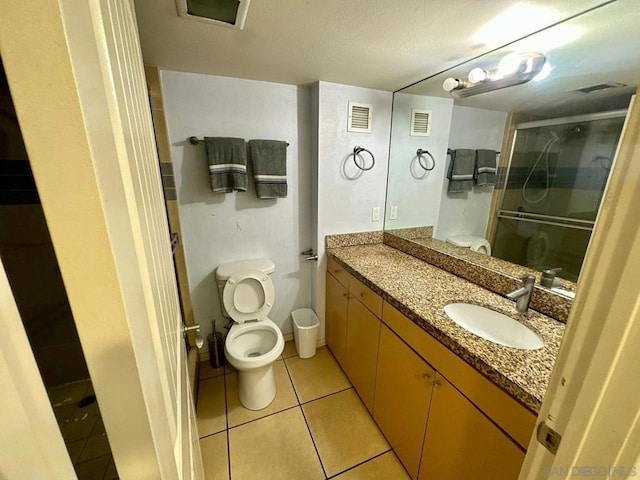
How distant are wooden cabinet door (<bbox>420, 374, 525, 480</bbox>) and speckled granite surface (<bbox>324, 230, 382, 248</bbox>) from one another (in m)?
1.21

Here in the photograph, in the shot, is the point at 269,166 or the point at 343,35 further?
the point at 269,166

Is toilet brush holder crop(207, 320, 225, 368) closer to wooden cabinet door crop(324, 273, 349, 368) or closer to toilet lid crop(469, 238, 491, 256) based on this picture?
wooden cabinet door crop(324, 273, 349, 368)

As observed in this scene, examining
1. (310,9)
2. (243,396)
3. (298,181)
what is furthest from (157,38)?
(243,396)

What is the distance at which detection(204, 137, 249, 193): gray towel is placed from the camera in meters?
1.64

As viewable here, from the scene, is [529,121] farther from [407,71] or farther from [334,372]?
[334,372]

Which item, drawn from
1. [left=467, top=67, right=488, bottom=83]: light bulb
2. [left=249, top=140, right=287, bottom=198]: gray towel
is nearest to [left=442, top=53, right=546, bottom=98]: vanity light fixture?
[left=467, top=67, right=488, bottom=83]: light bulb

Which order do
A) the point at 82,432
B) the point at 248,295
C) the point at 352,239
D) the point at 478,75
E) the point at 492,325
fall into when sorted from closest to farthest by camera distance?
the point at 82,432, the point at 492,325, the point at 478,75, the point at 248,295, the point at 352,239

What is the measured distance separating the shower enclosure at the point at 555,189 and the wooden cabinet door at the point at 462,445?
0.82 meters

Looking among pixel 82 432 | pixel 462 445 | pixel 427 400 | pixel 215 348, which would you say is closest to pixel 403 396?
pixel 427 400

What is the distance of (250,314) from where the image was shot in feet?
6.05

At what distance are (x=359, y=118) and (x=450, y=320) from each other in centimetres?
152

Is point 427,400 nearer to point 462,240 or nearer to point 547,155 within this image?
point 462,240

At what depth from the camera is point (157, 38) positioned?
117cm

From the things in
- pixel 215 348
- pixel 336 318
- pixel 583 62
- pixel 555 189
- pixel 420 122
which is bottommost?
pixel 215 348
